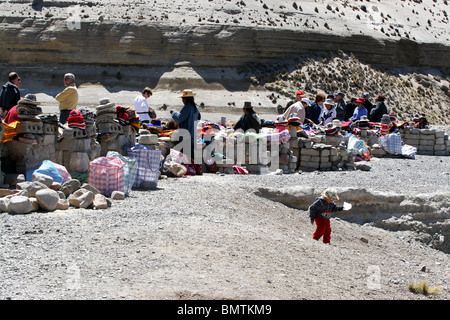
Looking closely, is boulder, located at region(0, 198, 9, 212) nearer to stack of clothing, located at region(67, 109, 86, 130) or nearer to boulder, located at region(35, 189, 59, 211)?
boulder, located at region(35, 189, 59, 211)

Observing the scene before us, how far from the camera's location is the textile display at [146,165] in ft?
34.4

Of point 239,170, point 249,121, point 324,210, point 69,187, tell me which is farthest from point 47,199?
point 249,121

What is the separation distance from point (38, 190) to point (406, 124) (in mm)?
16039

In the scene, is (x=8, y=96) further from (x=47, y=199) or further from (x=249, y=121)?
(x=249, y=121)

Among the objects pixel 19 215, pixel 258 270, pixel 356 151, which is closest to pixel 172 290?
pixel 258 270

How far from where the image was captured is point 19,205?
25.5 feet

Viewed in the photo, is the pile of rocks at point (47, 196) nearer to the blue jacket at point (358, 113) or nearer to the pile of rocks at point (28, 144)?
the pile of rocks at point (28, 144)

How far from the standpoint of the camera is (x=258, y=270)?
21.9 ft

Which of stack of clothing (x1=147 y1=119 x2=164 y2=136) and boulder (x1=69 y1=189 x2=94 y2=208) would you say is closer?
boulder (x1=69 y1=189 x2=94 y2=208)

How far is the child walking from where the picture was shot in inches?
355

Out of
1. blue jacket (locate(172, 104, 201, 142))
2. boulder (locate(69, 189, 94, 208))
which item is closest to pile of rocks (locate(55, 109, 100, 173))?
boulder (locate(69, 189, 94, 208))

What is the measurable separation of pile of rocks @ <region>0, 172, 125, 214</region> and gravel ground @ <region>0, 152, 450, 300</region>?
17 cm

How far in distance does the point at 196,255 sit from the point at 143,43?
114ft

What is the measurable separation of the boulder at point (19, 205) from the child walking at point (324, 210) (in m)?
3.94
